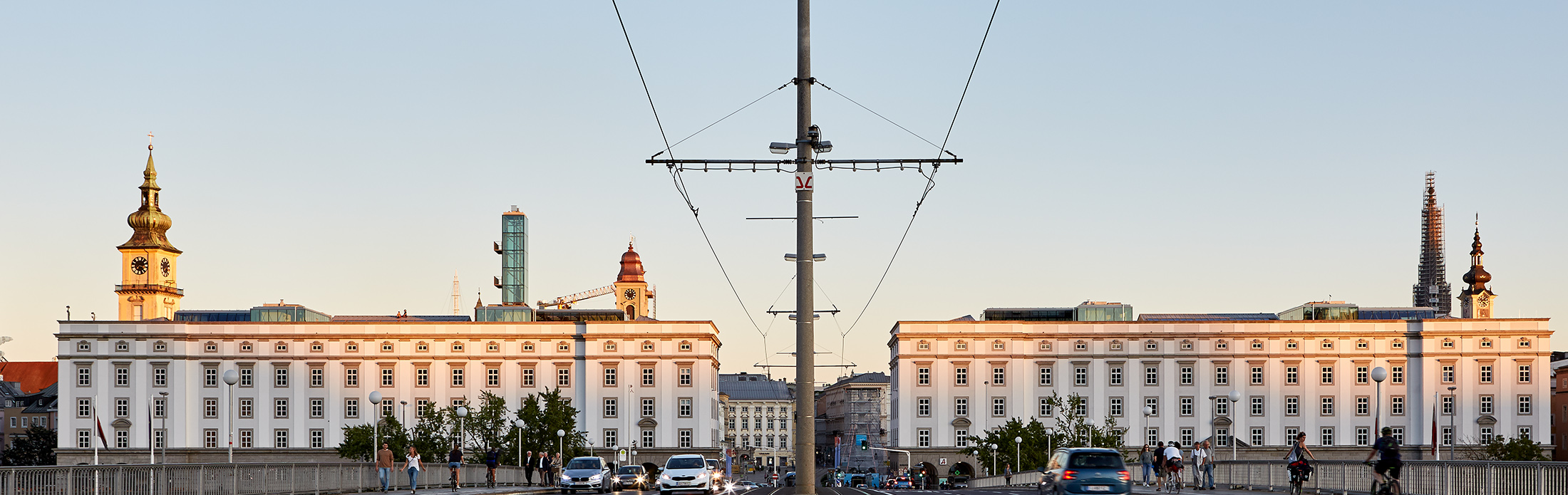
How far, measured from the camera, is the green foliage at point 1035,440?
106875 millimetres

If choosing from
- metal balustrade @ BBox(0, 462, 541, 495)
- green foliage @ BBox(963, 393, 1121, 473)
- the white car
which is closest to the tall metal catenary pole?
metal balustrade @ BBox(0, 462, 541, 495)

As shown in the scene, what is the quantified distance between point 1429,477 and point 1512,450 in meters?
92.3

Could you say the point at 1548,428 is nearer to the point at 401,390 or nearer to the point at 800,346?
the point at 401,390

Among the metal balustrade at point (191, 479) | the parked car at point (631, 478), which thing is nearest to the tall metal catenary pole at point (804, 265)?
the metal balustrade at point (191, 479)

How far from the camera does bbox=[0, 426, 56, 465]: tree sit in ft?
488

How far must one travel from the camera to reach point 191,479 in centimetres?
3116

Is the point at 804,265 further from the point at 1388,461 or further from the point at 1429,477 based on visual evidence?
the point at 1429,477

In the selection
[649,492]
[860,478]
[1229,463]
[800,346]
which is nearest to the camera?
[800,346]

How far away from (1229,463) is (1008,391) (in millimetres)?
80331

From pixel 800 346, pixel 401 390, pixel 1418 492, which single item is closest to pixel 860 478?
pixel 401 390

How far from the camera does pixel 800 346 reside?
2294cm

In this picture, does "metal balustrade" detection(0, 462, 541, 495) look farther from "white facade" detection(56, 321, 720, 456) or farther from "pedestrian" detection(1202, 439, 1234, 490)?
"white facade" detection(56, 321, 720, 456)

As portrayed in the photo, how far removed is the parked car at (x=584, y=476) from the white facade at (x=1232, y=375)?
248ft

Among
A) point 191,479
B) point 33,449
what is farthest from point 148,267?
point 191,479
